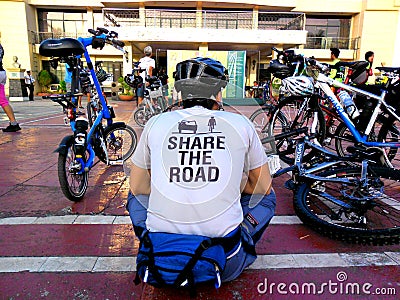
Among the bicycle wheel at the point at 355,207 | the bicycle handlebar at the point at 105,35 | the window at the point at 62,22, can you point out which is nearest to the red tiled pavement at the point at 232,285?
the bicycle wheel at the point at 355,207

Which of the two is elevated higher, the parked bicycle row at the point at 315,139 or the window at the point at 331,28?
the window at the point at 331,28

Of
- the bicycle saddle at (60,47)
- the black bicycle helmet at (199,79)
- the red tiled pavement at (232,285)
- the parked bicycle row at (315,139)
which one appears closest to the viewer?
the black bicycle helmet at (199,79)

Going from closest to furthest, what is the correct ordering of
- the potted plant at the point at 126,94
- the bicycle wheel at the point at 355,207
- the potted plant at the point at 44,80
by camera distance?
the bicycle wheel at the point at 355,207, the potted plant at the point at 126,94, the potted plant at the point at 44,80

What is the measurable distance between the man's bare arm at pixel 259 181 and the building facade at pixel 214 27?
17.6 m

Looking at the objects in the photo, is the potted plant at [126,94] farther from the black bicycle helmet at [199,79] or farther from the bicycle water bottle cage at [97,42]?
the black bicycle helmet at [199,79]

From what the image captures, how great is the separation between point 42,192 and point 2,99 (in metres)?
4.22

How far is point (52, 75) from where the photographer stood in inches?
1013

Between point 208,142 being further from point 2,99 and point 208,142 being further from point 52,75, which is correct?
point 52,75

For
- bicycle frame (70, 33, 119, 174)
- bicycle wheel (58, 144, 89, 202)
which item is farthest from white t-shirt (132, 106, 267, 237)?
bicycle frame (70, 33, 119, 174)

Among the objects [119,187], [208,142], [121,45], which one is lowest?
[119,187]

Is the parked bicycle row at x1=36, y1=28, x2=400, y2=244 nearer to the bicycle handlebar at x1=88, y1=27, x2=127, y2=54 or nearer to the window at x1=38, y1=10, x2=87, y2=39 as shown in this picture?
the bicycle handlebar at x1=88, y1=27, x2=127, y2=54

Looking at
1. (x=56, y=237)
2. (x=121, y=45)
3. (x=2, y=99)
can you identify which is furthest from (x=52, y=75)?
(x=56, y=237)

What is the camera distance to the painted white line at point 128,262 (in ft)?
7.08

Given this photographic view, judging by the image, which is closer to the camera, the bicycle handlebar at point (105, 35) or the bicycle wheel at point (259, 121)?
the bicycle wheel at point (259, 121)
